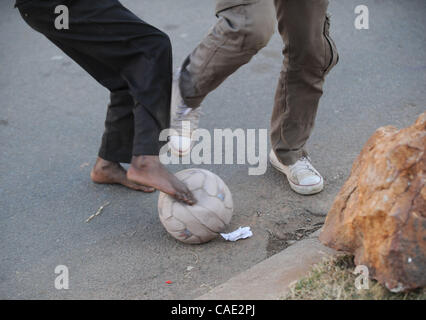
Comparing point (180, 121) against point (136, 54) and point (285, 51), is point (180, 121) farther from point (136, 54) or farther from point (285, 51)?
point (285, 51)

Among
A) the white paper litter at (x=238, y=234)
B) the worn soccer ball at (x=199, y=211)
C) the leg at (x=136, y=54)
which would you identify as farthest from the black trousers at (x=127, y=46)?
the white paper litter at (x=238, y=234)

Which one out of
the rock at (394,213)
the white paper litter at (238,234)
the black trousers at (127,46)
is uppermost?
the black trousers at (127,46)

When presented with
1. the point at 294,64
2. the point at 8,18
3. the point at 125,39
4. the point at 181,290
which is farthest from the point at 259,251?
the point at 8,18

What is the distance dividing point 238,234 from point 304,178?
0.67 m

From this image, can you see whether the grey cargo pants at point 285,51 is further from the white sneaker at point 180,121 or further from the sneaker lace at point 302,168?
the sneaker lace at point 302,168

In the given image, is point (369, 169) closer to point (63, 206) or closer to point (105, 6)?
point (105, 6)

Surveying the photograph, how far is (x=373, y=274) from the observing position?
7.57 ft

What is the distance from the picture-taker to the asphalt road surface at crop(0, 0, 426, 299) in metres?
3.01

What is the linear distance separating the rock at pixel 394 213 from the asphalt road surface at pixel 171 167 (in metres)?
0.80

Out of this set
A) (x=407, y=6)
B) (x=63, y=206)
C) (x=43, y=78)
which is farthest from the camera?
(x=407, y=6)

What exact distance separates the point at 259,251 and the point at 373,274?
2.84ft

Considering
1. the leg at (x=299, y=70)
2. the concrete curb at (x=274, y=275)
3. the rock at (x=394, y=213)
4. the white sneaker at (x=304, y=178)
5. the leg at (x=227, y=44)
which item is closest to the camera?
the rock at (x=394, y=213)

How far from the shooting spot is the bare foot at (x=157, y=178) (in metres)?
2.99

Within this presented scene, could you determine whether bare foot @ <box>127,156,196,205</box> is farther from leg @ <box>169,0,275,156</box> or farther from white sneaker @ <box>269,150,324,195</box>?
white sneaker @ <box>269,150,324,195</box>
